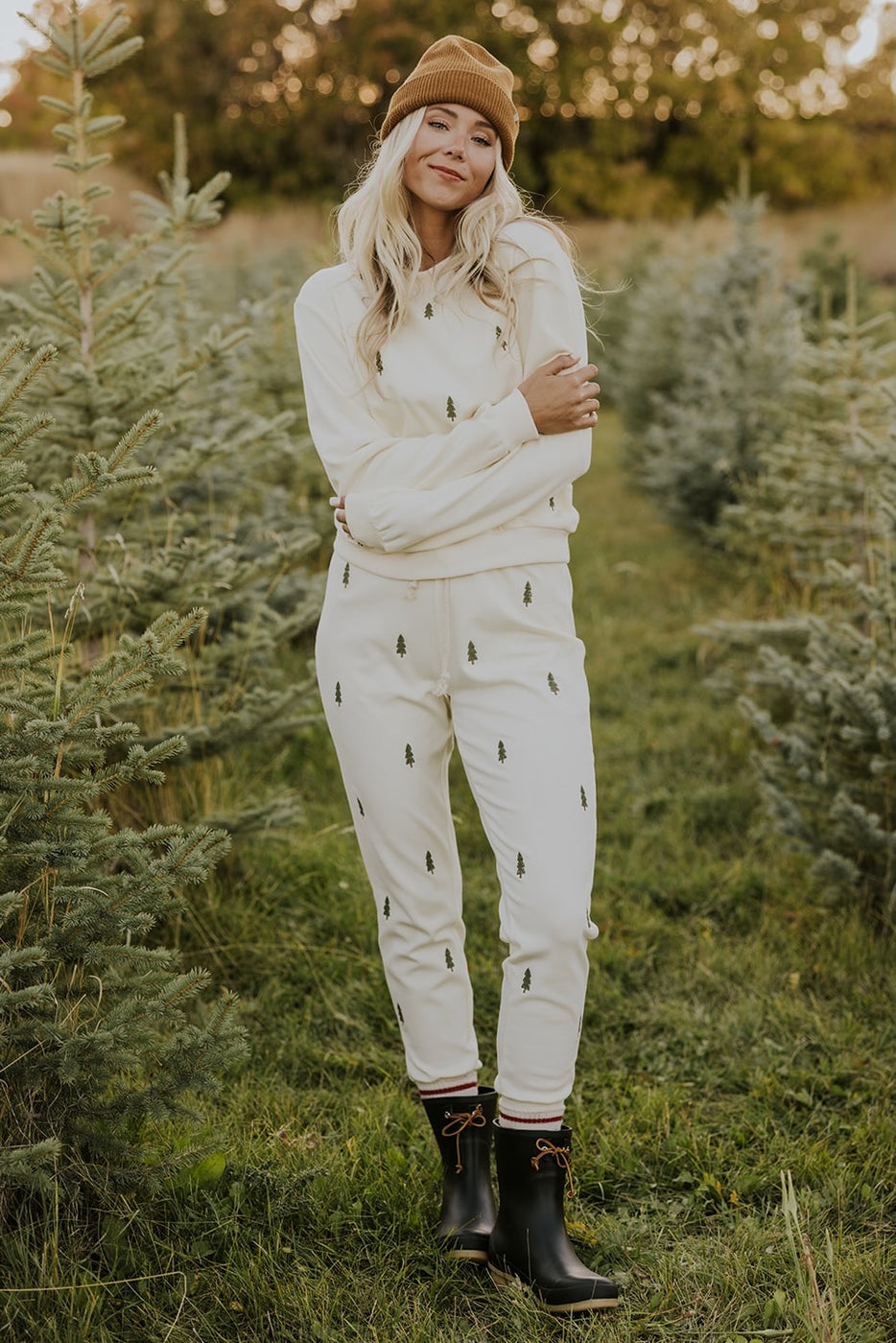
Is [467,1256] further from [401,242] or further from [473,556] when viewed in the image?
[401,242]

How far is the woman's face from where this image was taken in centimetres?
248

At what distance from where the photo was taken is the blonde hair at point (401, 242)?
2.43 m

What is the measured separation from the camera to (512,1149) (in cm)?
238

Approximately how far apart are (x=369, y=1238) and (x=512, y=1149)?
40cm

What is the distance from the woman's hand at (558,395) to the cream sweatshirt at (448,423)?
23 mm

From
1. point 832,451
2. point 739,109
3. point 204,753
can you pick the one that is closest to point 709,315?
point 832,451

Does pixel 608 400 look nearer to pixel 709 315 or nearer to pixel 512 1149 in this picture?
pixel 709 315

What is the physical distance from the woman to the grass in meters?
0.22

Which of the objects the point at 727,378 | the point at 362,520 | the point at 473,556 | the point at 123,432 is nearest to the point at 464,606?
the point at 473,556

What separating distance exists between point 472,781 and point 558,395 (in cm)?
79

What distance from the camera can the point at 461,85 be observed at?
2467 millimetres

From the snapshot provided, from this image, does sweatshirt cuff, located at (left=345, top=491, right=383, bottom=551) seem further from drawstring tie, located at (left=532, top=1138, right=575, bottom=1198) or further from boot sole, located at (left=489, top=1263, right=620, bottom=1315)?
boot sole, located at (left=489, top=1263, right=620, bottom=1315)

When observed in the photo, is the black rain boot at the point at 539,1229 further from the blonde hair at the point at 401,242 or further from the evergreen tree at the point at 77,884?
the blonde hair at the point at 401,242

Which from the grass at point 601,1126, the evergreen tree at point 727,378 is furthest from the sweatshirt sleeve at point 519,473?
the evergreen tree at point 727,378
